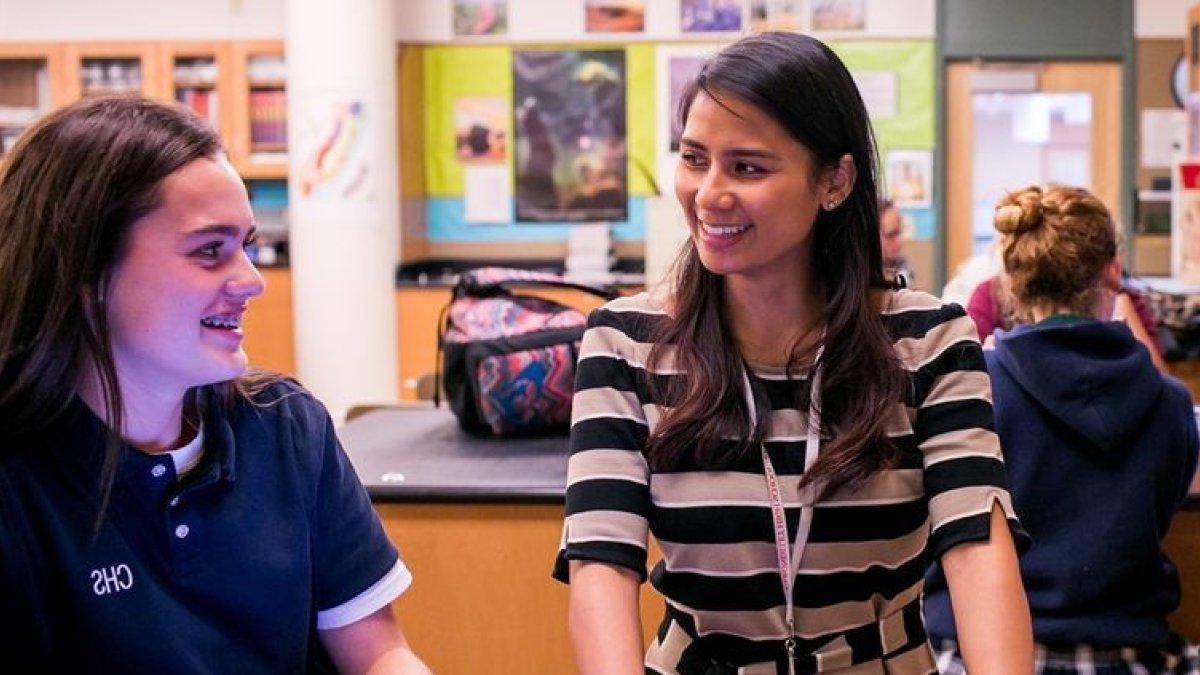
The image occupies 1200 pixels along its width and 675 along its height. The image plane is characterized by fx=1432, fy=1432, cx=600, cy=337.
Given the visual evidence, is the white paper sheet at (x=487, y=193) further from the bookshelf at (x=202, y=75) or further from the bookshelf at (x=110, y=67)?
the bookshelf at (x=110, y=67)

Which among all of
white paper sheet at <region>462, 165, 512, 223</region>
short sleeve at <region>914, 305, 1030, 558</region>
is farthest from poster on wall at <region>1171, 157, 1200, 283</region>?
white paper sheet at <region>462, 165, 512, 223</region>

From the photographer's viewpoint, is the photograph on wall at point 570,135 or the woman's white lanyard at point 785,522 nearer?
the woman's white lanyard at point 785,522

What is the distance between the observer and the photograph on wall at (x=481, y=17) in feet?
23.1

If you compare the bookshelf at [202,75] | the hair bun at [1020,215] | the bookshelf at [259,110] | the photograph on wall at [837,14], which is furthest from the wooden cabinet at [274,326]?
the hair bun at [1020,215]

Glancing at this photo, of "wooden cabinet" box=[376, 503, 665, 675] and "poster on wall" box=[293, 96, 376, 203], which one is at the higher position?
"poster on wall" box=[293, 96, 376, 203]

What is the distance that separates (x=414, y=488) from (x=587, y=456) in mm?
880

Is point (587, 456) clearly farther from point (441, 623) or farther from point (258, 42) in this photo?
point (258, 42)

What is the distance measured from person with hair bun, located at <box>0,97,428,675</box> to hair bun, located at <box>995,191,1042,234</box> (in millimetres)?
1267

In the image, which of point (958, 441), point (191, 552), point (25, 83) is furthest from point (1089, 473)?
point (25, 83)

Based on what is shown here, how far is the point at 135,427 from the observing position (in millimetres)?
1372

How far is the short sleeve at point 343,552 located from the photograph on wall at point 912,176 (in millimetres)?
5802

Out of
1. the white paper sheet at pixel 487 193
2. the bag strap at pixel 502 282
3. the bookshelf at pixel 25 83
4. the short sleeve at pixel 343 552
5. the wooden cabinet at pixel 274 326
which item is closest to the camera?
the short sleeve at pixel 343 552

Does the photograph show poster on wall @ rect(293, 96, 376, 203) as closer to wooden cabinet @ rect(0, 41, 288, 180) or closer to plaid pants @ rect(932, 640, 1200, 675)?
wooden cabinet @ rect(0, 41, 288, 180)

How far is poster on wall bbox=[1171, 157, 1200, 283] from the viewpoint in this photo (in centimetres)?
378
